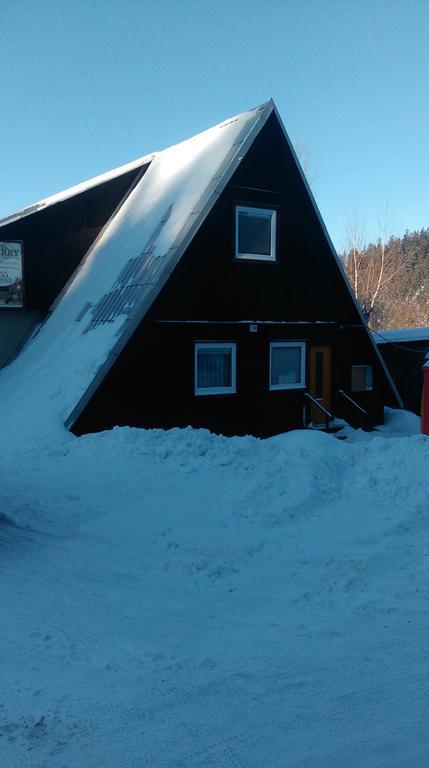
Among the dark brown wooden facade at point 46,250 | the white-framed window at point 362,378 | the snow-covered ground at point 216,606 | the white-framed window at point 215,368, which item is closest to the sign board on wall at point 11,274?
the dark brown wooden facade at point 46,250

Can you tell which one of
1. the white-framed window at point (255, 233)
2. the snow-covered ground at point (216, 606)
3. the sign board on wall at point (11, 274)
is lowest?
the snow-covered ground at point (216, 606)

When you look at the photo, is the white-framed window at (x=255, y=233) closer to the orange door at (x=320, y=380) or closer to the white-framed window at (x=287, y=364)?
the white-framed window at (x=287, y=364)

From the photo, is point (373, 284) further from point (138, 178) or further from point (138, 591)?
point (138, 591)

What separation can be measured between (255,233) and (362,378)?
4720 mm

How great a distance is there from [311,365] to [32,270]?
7224mm

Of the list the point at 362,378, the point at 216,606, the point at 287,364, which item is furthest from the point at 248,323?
the point at 216,606

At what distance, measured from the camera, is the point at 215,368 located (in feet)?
45.6

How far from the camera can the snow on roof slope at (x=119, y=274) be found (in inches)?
476

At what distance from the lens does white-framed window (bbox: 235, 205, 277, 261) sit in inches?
552

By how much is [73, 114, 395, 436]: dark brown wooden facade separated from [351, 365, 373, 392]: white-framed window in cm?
15

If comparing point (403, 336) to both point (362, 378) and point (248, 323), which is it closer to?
point (362, 378)

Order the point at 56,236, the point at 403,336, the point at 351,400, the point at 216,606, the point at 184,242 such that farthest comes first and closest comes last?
the point at 403,336, the point at 56,236, the point at 351,400, the point at 184,242, the point at 216,606

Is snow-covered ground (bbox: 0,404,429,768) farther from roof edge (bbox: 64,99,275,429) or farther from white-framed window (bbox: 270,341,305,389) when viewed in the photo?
white-framed window (bbox: 270,341,305,389)

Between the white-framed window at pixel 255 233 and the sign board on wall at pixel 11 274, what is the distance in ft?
18.0
